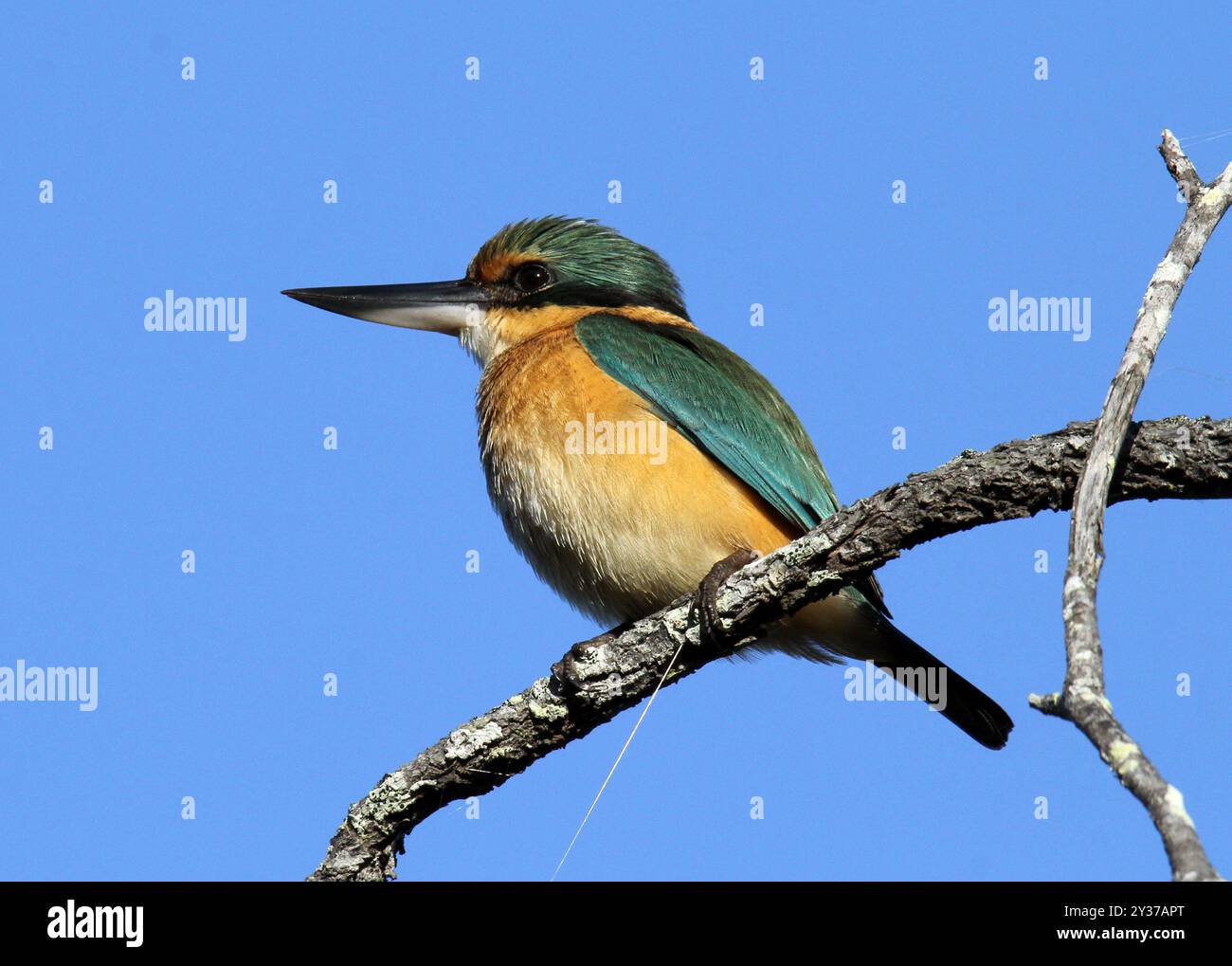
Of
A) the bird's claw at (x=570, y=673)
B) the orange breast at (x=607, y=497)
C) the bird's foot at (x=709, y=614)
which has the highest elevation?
the orange breast at (x=607, y=497)

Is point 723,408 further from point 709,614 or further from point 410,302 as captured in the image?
point 410,302

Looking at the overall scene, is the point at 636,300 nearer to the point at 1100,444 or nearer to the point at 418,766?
the point at 418,766

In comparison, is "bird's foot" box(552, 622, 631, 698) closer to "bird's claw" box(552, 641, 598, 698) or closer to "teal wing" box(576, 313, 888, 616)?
"bird's claw" box(552, 641, 598, 698)

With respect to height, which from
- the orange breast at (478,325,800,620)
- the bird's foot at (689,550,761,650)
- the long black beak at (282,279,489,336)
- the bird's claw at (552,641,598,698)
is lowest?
the bird's claw at (552,641,598,698)

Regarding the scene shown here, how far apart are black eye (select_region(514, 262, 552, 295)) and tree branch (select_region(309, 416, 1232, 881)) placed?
2.40m

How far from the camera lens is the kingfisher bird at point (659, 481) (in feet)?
16.2

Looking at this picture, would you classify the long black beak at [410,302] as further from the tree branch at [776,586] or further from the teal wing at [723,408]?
the tree branch at [776,586]

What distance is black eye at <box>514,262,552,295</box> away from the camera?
643cm

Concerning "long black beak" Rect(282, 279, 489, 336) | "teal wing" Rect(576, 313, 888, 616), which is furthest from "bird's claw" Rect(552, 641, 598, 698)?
"long black beak" Rect(282, 279, 489, 336)

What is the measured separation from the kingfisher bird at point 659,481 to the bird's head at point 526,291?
1.32 ft

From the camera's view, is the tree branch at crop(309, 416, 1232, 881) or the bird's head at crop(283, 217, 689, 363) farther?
the bird's head at crop(283, 217, 689, 363)

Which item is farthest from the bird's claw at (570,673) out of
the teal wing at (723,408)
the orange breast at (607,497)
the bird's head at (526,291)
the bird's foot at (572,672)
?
the bird's head at (526,291)

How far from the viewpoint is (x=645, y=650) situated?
4324 mm
